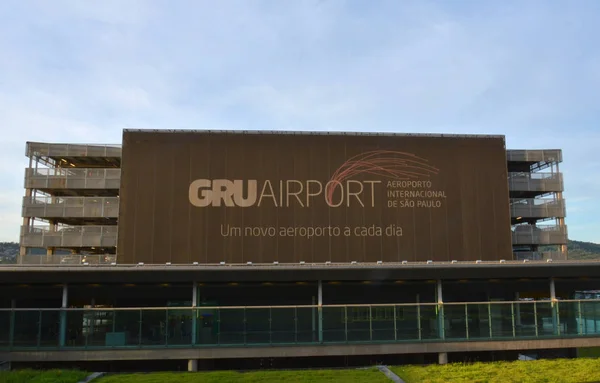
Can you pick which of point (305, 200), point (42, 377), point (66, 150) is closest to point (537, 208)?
point (305, 200)

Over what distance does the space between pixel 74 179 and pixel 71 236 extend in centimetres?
439

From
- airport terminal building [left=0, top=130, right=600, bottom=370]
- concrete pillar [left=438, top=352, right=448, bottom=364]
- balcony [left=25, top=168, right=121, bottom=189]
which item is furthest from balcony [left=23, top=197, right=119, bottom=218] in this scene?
concrete pillar [left=438, top=352, right=448, bottom=364]

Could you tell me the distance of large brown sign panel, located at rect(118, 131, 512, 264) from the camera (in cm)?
3556

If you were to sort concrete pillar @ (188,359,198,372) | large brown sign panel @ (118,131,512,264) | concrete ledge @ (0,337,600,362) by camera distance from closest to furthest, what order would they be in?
1. concrete ledge @ (0,337,600,362)
2. concrete pillar @ (188,359,198,372)
3. large brown sign panel @ (118,131,512,264)

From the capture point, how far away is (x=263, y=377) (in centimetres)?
2011

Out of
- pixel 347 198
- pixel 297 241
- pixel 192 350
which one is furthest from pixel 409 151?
pixel 192 350

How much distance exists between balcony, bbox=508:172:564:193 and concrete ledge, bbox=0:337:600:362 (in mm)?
17701

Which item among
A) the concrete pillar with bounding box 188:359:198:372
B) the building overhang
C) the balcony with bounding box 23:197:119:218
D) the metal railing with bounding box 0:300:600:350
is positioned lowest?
the concrete pillar with bounding box 188:359:198:372

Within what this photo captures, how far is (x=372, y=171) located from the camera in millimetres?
36938

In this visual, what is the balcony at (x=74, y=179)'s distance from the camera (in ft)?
133

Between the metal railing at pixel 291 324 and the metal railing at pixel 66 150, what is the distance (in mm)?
18857

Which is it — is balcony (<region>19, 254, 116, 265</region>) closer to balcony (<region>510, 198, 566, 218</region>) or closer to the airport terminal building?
the airport terminal building

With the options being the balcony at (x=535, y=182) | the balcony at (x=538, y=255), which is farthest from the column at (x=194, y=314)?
the balcony at (x=535, y=182)

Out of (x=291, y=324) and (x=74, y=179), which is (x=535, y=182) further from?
(x=74, y=179)
